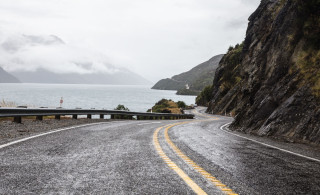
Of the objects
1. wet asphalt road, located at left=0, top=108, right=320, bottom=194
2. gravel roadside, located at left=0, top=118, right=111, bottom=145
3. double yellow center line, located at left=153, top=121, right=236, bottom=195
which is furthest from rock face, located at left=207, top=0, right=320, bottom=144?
gravel roadside, located at left=0, top=118, right=111, bottom=145

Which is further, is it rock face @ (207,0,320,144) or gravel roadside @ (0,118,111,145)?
rock face @ (207,0,320,144)

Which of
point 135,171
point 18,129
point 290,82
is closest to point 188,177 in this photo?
point 135,171

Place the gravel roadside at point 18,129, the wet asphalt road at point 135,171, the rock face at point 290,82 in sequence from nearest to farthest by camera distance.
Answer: the wet asphalt road at point 135,171, the gravel roadside at point 18,129, the rock face at point 290,82

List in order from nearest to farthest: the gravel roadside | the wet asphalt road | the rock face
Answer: the wet asphalt road < the gravel roadside < the rock face

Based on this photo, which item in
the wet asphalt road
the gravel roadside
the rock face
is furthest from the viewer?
the rock face

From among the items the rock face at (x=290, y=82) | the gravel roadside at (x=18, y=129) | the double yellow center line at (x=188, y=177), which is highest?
the rock face at (x=290, y=82)

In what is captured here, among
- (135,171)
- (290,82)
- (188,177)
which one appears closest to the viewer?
(188,177)

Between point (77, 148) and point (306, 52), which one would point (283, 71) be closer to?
point (306, 52)

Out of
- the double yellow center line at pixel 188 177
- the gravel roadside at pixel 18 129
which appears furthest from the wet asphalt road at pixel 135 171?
the gravel roadside at pixel 18 129

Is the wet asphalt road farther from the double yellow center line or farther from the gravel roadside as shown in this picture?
the gravel roadside

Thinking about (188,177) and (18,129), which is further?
(18,129)

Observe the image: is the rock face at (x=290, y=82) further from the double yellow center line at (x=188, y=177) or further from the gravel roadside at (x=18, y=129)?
the gravel roadside at (x=18, y=129)

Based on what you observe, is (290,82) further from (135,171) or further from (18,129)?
(18,129)

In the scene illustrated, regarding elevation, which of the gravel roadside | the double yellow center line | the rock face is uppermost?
the rock face
